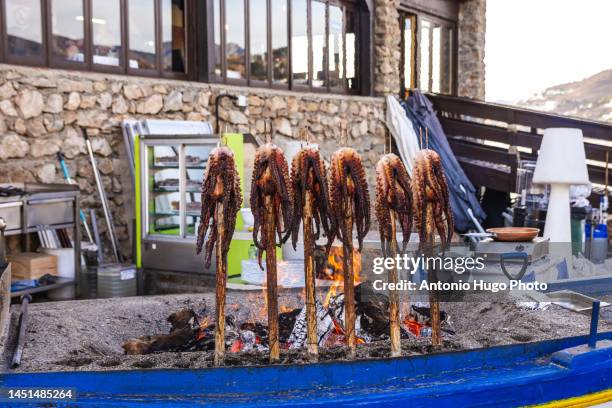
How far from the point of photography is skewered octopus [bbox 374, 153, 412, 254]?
274 centimetres

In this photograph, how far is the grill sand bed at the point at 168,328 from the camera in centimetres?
277

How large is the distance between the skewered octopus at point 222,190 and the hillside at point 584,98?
595 inches

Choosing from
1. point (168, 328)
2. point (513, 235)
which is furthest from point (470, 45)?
point (168, 328)

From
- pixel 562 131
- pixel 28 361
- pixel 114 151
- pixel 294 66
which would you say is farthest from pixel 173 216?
pixel 28 361

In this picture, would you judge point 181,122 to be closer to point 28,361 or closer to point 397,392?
point 28,361

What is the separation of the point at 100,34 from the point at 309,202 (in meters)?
6.29

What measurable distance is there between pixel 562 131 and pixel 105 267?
4.91 metres

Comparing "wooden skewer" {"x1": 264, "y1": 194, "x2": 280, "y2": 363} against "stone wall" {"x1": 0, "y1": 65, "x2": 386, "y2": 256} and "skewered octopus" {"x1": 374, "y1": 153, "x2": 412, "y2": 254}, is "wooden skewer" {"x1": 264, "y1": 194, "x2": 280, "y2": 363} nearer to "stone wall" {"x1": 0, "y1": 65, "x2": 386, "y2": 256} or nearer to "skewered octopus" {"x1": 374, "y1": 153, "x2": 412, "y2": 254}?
"skewered octopus" {"x1": 374, "y1": 153, "x2": 412, "y2": 254}

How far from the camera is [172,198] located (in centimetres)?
816

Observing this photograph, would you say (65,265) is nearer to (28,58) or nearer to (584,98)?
(28,58)

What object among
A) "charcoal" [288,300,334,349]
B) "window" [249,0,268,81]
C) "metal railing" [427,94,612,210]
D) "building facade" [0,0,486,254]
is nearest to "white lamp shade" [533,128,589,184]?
"charcoal" [288,300,334,349]

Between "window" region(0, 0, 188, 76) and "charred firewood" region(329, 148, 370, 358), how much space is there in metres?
Result: 5.68

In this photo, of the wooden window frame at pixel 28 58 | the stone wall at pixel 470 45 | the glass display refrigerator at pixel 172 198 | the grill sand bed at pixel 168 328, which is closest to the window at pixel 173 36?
the glass display refrigerator at pixel 172 198

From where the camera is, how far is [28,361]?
9.27ft
